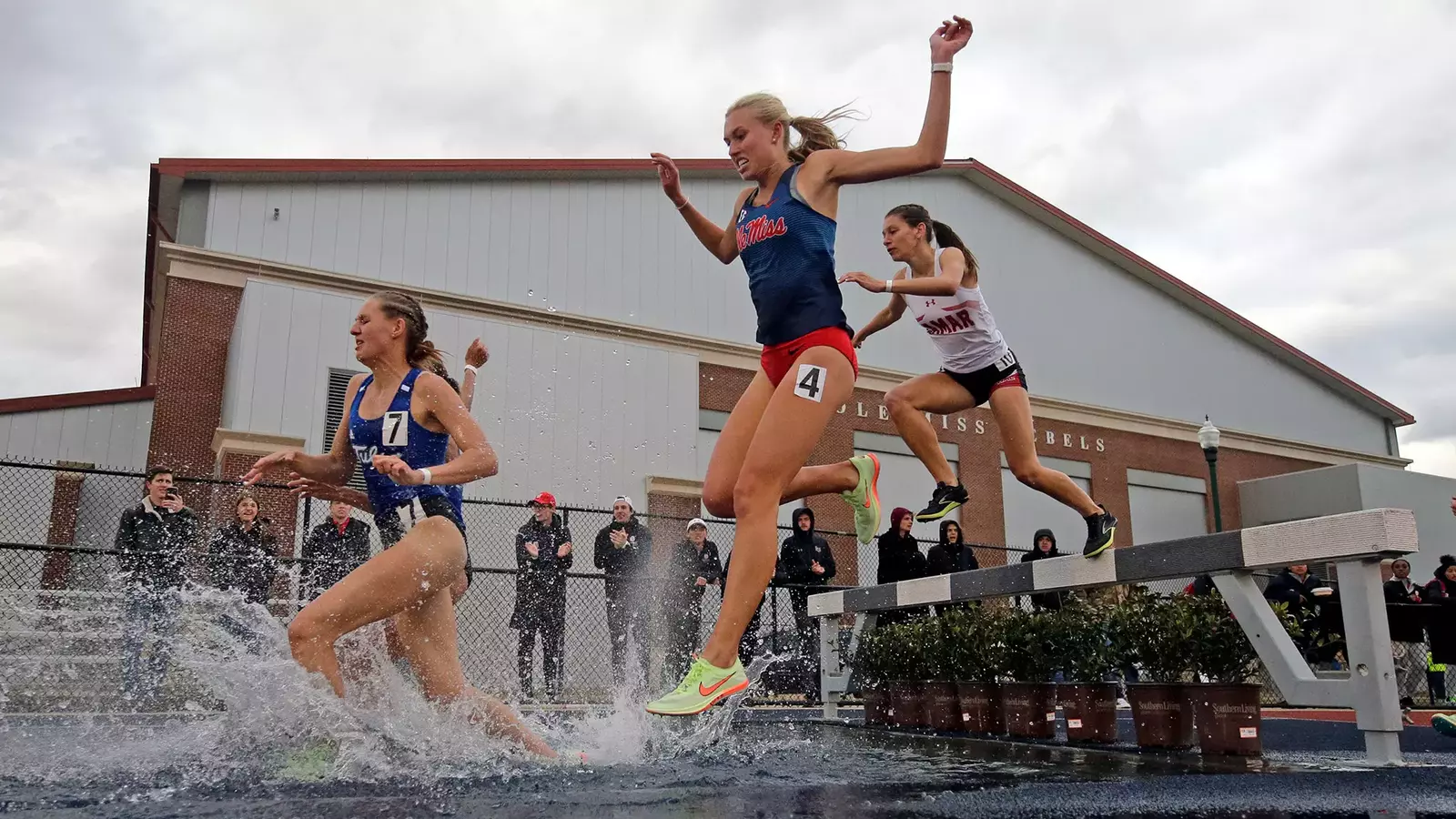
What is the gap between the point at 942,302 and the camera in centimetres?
497

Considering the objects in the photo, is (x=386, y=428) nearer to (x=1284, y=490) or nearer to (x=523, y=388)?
(x=523, y=388)

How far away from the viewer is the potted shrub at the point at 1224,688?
4578 mm

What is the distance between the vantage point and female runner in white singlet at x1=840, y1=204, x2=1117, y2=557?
16.1ft

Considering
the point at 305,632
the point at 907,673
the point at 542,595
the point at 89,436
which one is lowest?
the point at 907,673

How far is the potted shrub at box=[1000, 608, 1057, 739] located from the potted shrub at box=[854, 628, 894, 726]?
3.47ft

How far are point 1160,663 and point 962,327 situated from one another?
6.12 feet

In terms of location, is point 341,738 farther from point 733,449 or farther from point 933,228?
point 933,228

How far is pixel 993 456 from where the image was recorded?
2380 centimetres

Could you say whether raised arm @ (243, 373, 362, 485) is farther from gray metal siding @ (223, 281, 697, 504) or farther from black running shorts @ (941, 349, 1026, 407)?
gray metal siding @ (223, 281, 697, 504)

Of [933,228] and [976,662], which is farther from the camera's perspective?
[976,662]

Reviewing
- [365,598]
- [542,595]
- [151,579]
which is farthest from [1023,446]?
[151,579]

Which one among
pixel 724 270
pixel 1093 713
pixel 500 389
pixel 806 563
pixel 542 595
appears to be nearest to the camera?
pixel 1093 713

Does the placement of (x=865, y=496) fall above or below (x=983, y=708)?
above

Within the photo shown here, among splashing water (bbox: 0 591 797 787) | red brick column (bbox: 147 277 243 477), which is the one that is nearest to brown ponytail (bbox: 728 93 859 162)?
splashing water (bbox: 0 591 797 787)
